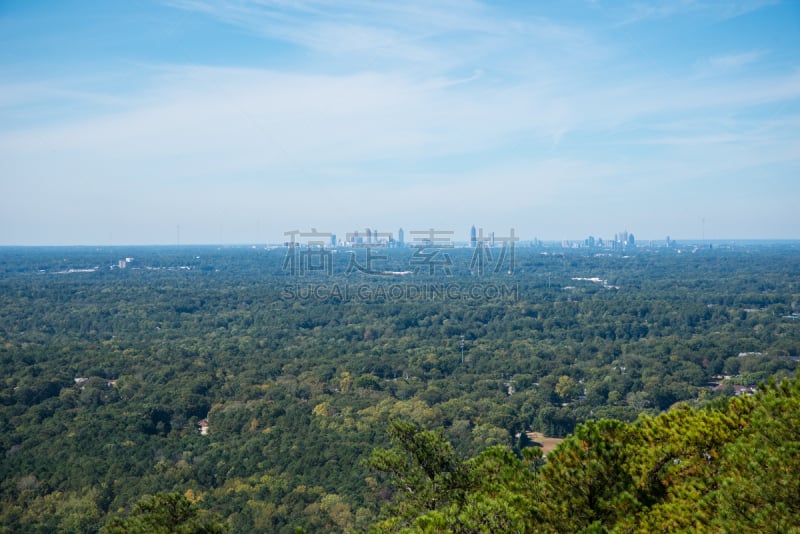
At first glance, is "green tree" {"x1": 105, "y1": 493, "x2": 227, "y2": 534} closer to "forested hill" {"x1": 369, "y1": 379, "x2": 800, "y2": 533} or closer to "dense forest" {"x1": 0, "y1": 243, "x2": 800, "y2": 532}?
"dense forest" {"x1": 0, "y1": 243, "x2": 800, "y2": 532}

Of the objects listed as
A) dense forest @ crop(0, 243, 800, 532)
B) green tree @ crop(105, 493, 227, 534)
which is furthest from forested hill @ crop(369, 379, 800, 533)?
green tree @ crop(105, 493, 227, 534)

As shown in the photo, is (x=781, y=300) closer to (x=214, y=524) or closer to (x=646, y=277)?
(x=646, y=277)

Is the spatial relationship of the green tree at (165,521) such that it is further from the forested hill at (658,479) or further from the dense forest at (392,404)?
the forested hill at (658,479)

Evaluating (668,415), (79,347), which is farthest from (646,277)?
(668,415)

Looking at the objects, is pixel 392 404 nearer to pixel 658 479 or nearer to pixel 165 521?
pixel 165 521

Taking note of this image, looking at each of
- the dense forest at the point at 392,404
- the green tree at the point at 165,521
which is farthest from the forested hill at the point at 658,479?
the green tree at the point at 165,521

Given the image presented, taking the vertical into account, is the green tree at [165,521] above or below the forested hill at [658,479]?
below

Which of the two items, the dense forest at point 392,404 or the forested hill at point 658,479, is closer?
the forested hill at point 658,479

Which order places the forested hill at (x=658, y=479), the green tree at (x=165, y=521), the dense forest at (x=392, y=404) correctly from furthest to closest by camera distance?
1. the green tree at (x=165, y=521)
2. the dense forest at (x=392, y=404)
3. the forested hill at (x=658, y=479)
